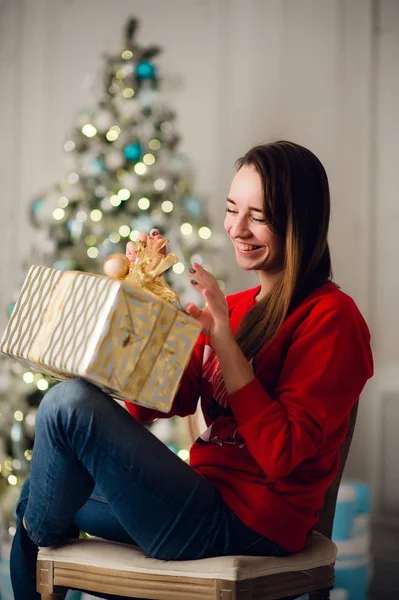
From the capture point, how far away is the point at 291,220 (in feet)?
4.33

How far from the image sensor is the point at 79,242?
2.84 metres

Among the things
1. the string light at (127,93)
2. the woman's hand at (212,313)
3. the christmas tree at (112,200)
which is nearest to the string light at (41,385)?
the christmas tree at (112,200)

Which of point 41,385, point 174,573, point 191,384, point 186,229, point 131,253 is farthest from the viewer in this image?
point 186,229

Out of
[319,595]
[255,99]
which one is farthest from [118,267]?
[255,99]

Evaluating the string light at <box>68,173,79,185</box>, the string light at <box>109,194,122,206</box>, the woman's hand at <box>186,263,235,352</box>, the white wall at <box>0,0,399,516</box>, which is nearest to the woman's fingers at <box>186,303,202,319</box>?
the woman's hand at <box>186,263,235,352</box>

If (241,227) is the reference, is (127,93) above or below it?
above

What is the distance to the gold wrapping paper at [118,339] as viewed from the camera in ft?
3.61

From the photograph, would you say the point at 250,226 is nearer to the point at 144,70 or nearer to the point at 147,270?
the point at 147,270

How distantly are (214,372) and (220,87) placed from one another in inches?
94.8

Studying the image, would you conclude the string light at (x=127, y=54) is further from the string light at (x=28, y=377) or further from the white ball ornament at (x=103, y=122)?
the string light at (x=28, y=377)

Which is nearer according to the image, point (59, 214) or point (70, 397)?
point (70, 397)

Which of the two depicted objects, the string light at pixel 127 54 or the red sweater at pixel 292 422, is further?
the string light at pixel 127 54

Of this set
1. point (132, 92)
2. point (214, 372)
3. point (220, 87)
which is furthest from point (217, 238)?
point (214, 372)

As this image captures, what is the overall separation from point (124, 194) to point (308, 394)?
1.77 metres
